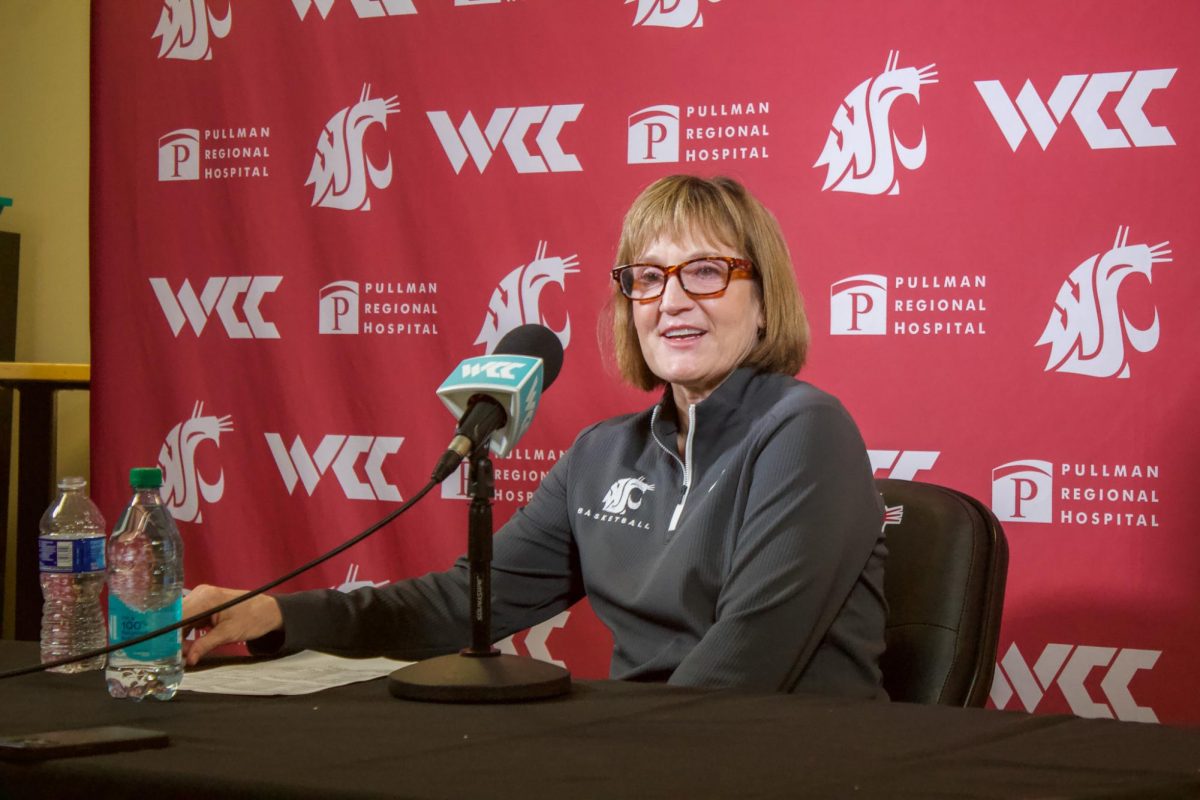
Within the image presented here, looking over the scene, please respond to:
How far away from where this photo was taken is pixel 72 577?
1.57 meters

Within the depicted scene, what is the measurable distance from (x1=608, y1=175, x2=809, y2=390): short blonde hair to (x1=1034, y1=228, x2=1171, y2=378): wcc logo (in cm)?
69

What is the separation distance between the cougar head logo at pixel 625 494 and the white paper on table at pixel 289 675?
442 mm

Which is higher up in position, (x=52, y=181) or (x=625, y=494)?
(x=52, y=181)

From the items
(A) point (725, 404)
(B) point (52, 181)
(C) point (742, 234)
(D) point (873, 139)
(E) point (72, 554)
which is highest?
(B) point (52, 181)

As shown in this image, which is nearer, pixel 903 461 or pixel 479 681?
pixel 479 681

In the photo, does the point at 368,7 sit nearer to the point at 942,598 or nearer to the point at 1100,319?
the point at 1100,319

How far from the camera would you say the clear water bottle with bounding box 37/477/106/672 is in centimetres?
138

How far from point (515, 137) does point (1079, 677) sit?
153cm

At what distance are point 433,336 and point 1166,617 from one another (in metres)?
1.53

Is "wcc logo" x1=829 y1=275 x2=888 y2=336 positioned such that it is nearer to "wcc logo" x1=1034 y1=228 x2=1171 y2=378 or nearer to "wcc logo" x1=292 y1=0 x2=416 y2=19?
"wcc logo" x1=1034 y1=228 x2=1171 y2=378

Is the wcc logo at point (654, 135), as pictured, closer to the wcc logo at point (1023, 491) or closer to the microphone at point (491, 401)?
the wcc logo at point (1023, 491)

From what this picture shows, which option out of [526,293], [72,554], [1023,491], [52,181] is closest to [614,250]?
[526,293]

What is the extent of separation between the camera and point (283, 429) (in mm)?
2889

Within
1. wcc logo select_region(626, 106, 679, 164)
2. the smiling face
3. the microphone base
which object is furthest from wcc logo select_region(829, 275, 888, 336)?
the microphone base
